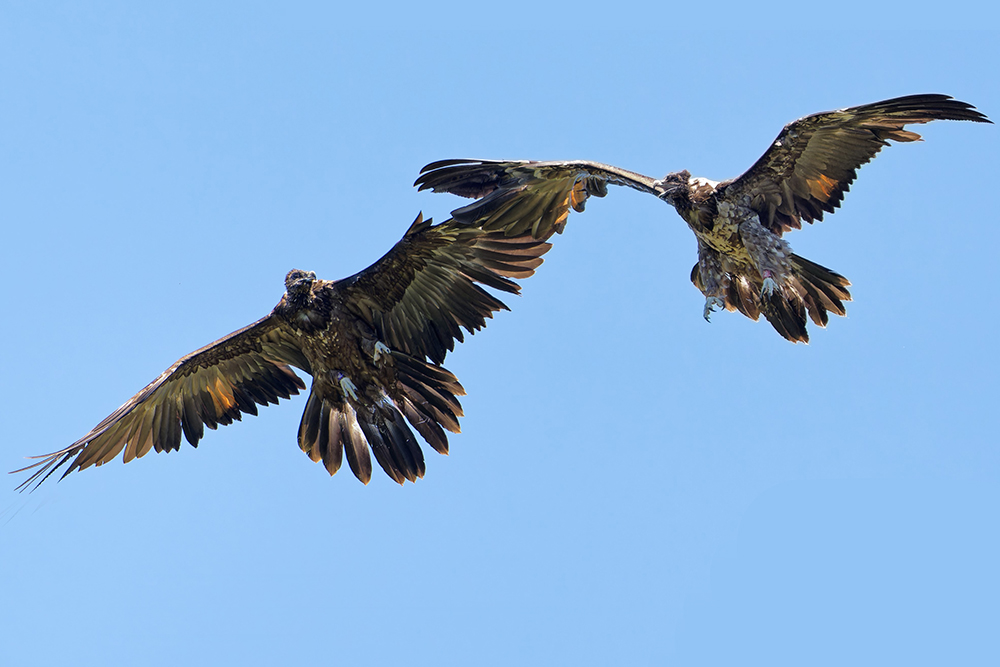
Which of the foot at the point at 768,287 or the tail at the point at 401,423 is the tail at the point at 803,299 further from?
the tail at the point at 401,423

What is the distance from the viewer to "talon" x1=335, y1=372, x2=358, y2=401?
1280 centimetres

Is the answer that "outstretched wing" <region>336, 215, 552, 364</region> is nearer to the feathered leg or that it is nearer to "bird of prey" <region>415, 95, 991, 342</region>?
"bird of prey" <region>415, 95, 991, 342</region>

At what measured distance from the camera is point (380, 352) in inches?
497

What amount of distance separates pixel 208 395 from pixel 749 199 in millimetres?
5964

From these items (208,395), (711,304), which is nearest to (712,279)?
(711,304)

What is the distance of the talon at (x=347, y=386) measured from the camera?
12797 mm

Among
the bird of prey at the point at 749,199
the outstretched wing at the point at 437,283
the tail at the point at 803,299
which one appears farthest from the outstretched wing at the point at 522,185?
the tail at the point at 803,299

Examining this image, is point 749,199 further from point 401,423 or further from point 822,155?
point 401,423

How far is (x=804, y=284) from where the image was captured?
12258 mm

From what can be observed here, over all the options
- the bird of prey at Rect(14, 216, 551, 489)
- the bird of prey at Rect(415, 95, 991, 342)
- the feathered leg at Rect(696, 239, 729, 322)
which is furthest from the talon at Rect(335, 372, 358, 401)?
the feathered leg at Rect(696, 239, 729, 322)

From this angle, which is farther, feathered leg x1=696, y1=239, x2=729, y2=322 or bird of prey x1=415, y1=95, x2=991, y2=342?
feathered leg x1=696, y1=239, x2=729, y2=322

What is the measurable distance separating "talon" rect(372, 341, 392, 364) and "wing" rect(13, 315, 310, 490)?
3.38 feet

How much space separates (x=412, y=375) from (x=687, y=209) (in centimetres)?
313

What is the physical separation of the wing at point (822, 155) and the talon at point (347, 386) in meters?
4.11
